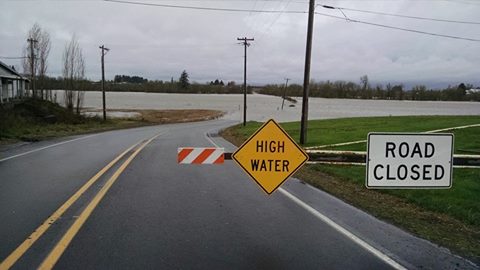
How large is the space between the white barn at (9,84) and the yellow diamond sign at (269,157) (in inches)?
1711

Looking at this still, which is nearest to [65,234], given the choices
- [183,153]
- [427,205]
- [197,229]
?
[197,229]

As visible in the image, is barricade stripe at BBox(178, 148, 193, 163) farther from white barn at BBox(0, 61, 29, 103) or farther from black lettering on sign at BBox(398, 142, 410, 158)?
white barn at BBox(0, 61, 29, 103)

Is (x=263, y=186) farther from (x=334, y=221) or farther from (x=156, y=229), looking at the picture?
(x=156, y=229)

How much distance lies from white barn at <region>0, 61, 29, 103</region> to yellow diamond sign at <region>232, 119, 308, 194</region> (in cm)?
4346

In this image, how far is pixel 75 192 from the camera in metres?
9.00

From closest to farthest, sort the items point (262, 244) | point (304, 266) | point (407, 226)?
point (304, 266)
point (262, 244)
point (407, 226)

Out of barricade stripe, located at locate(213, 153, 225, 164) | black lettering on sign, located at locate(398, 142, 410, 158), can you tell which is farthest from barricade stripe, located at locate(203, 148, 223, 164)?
black lettering on sign, located at locate(398, 142, 410, 158)

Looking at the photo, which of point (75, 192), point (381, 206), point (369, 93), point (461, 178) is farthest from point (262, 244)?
point (369, 93)

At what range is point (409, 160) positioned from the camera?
7086 millimetres

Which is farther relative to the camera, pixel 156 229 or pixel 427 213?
pixel 427 213

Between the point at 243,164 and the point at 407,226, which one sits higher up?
the point at 243,164

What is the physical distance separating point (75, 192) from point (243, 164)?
3.72 meters

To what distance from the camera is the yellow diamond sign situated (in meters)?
7.35

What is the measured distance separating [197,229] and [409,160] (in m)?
3.39
